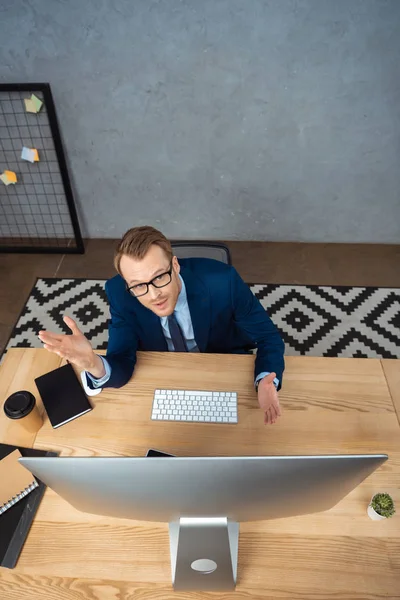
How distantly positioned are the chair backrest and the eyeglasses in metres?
0.37

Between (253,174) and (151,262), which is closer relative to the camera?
(151,262)

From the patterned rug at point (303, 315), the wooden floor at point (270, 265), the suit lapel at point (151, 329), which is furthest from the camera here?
the wooden floor at point (270, 265)

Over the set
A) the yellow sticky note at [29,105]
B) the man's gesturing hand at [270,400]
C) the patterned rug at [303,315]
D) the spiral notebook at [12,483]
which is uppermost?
the yellow sticky note at [29,105]

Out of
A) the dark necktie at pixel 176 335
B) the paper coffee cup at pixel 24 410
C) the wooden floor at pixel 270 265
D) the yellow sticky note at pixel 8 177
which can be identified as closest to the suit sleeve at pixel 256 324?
the dark necktie at pixel 176 335

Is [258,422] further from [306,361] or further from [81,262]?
[81,262]

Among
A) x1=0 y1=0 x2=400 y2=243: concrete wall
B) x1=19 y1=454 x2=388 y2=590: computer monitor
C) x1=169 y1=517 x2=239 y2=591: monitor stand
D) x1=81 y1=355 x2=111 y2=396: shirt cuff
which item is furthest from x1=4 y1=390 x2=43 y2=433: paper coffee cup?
x1=0 y1=0 x2=400 y2=243: concrete wall

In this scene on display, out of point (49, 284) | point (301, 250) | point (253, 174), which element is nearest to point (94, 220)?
point (49, 284)

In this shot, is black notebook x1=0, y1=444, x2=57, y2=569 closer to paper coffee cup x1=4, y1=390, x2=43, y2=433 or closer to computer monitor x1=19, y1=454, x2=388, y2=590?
paper coffee cup x1=4, y1=390, x2=43, y2=433

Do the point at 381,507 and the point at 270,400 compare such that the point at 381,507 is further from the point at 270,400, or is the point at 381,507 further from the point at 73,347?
the point at 73,347

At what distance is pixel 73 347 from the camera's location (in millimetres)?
1198

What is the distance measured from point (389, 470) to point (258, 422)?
0.38 m

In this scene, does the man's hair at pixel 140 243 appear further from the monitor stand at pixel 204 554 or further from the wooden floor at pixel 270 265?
the wooden floor at pixel 270 265

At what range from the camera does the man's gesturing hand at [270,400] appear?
126cm

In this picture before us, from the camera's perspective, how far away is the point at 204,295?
1.51 m
